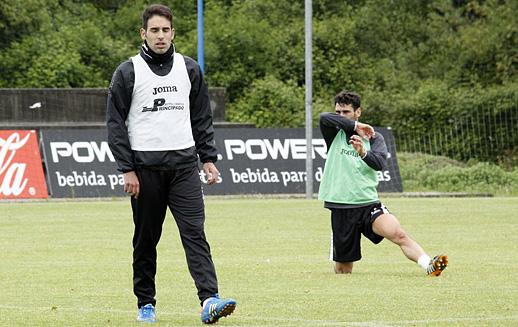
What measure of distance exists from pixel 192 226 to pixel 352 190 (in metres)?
4.08

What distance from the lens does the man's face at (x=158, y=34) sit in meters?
8.79

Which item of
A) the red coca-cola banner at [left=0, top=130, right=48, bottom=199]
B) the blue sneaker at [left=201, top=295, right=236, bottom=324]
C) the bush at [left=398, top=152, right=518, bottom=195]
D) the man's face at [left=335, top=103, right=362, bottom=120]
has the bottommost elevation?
the bush at [left=398, top=152, right=518, bottom=195]

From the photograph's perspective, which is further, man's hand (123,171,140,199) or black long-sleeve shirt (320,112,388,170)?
black long-sleeve shirt (320,112,388,170)

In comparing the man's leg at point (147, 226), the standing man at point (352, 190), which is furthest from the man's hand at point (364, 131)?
the man's leg at point (147, 226)

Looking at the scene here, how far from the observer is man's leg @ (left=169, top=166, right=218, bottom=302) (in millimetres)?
8977

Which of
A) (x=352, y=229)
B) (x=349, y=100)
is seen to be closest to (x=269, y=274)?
(x=352, y=229)

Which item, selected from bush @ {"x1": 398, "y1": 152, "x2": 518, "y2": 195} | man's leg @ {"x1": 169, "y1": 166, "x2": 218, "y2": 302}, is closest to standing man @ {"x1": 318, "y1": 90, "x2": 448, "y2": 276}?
man's leg @ {"x1": 169, "y1": 166, "x2": 218, "y2": 302}

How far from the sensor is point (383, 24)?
54281 mm

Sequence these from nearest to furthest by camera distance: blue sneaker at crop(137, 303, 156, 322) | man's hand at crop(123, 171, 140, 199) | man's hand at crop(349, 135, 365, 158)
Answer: man's hand at crop(123, 171, 140, 199) → blue sneaker at crop(137, 303, 156, 322) → man's hand at crop(349, 135, 365, 158)

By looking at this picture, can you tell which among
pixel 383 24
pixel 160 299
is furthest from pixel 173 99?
pixel 383 24

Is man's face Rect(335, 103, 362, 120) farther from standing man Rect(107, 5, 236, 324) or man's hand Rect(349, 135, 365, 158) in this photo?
standing man Rect(107, 5, 236, 324)

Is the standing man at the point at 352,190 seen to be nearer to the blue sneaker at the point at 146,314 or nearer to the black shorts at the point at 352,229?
the black shorts at the point at 352,229

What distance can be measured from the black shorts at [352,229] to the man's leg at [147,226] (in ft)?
12.8

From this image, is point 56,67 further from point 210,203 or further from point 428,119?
point 210,203
